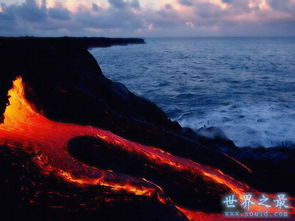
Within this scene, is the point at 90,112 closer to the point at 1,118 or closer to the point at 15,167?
the point at 1,118

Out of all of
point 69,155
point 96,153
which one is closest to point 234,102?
point 96,153

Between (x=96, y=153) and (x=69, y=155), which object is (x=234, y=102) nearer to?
(x=96, y=153)

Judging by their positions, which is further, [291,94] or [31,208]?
[291,94]

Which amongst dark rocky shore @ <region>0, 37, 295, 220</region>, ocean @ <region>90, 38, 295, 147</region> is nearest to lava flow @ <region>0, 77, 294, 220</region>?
dark rocky shore @ <region>0, 37, 295, 220</region>

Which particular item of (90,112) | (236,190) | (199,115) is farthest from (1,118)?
(199,115)

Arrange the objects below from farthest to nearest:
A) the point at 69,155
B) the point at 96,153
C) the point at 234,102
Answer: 1. the point at 234,102
2. the point at 96,153
3. the point at 69,155

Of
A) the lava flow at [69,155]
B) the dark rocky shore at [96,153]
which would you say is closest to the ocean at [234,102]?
the dark rocky shore at [96,153]

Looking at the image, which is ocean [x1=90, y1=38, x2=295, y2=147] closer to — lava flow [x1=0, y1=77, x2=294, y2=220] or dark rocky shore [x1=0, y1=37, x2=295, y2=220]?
dark rocky shore [x1=0, y1=37, x2=295, y2=220]

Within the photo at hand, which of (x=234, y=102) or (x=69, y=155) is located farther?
(x=234, y=102)
